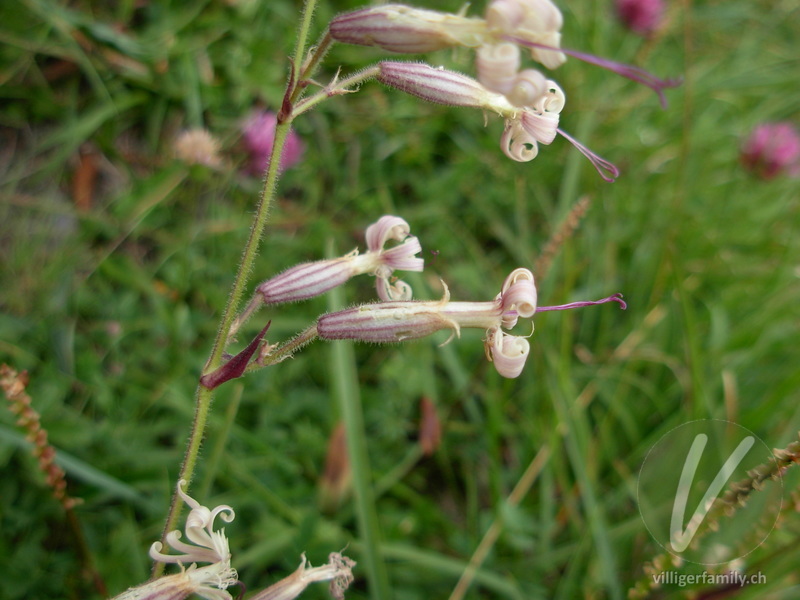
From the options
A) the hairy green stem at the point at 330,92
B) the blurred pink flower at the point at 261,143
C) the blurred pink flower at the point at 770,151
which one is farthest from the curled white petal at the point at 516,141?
the blurred pink flower at the point at 770,151

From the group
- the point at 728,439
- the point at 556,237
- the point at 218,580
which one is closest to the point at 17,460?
the point at 218,580

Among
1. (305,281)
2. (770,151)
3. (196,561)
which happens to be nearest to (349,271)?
(305,281)

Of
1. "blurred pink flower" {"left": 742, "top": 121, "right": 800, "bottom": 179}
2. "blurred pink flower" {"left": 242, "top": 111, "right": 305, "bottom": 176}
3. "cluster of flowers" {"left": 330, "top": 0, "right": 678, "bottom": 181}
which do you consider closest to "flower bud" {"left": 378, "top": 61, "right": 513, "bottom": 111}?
"cluster of flowers" {"left": 330, "top": 0, "right": 678, "bottom": 181}

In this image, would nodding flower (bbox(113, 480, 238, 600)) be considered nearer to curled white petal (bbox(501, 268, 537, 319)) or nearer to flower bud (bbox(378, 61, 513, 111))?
curled white petal (bbox(501, 268, 537, 319))

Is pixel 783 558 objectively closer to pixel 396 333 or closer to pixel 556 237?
pixel 556 237

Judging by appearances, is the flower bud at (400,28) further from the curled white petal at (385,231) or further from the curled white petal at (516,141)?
the curled white petal at (385,231)

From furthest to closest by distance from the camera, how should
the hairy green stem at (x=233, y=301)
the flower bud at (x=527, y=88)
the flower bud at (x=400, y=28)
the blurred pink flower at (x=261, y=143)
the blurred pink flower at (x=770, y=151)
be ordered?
the blurred pink flower at (x=770, y=151)
the blurred pink flower at (x=261, y=143)
the hairy green stem at (x=233, y=301)
the flower bud at (x=400, y=28)
the flower bud at (x=527, y=88)
